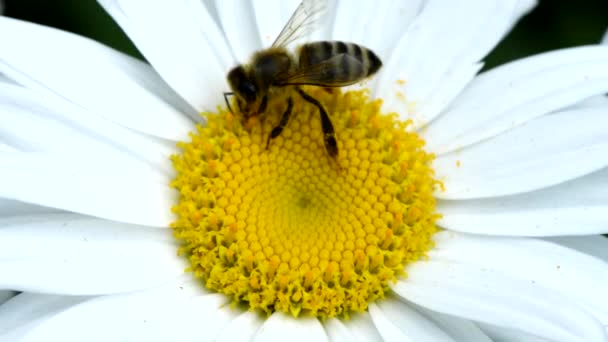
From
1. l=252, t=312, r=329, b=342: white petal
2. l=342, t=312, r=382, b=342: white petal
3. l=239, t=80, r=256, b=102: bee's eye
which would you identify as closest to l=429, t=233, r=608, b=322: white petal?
l=342, t=312, r=382, b=342: white petal

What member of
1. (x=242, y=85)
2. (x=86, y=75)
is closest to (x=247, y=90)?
(x=242, y=85)

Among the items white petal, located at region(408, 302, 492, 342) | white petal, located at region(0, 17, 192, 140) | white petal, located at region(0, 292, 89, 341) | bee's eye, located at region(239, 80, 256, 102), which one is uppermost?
white petal, located at region(0, 17, 192, 140)

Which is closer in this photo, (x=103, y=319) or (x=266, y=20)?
(x=103, y=319)

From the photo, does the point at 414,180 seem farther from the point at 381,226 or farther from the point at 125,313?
the point at 125,313

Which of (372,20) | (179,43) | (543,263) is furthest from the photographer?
(372,20)

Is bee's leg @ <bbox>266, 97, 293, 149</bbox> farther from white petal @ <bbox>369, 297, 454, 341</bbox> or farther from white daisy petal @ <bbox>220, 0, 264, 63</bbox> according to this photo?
white petal @ <bbox>369, 297, 454, 341</bbox>

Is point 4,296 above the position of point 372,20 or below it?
below

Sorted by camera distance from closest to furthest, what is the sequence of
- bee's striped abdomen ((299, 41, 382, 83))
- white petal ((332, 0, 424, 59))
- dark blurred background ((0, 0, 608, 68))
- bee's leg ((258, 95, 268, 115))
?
1. bee's striped abdomen ((299, 41, 382, 83))
2. bee's leg ((258, 95, 268, 115))
3. white petal ((332, 0, 424, 59))
4. dark blurred background ((0, 0, 608, 68))

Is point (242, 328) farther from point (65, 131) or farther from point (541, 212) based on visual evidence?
point (541, 212)
